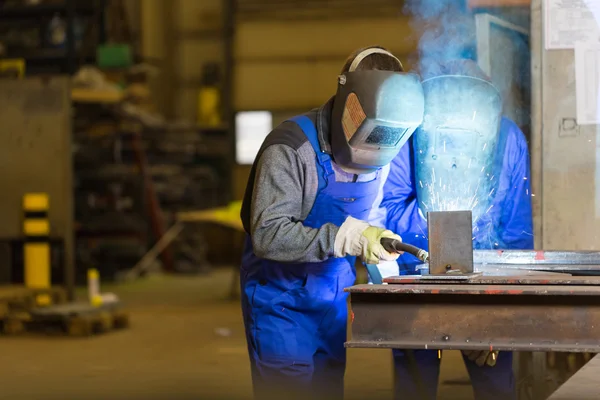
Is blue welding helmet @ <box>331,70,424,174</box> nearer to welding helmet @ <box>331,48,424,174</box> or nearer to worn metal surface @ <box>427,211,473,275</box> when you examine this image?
welding helmet @ <box>331,48,424,174</box>

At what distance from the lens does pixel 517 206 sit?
Result: 3.59 m

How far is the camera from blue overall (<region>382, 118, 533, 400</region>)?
3.58 metres

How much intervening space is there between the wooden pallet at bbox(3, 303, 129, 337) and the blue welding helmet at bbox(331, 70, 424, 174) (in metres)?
4.80

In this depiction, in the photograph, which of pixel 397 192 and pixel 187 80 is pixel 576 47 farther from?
pixel 187 80

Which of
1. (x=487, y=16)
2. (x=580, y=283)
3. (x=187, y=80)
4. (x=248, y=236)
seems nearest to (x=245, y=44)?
(x=187, y=80)

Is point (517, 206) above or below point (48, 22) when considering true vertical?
below

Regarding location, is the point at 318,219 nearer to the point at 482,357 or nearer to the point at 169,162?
the point at 482,357

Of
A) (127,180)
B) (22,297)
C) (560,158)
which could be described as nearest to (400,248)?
(560,158)

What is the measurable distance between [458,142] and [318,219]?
713 millimetres

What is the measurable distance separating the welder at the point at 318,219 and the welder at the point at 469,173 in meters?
0.28

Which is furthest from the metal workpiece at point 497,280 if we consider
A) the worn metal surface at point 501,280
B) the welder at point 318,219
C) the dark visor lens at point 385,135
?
the dark visor lens at point 385,135

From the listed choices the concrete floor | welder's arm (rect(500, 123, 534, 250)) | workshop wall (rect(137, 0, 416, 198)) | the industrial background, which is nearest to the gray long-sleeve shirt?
welder's arm (rect(500, 123, 534, 250))

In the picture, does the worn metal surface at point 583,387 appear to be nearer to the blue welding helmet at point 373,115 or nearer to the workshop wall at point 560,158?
the workshop wall at point 560,158

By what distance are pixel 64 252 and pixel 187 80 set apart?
523 cm
